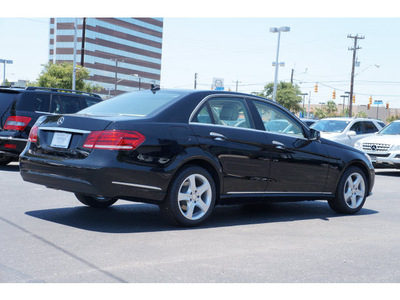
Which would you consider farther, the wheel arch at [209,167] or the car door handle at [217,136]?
the car door handle at [217,136]

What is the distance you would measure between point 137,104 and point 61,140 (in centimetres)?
100

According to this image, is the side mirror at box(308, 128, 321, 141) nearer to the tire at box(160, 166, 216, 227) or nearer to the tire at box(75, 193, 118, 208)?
the tire at box(160, 166, 216, 227)

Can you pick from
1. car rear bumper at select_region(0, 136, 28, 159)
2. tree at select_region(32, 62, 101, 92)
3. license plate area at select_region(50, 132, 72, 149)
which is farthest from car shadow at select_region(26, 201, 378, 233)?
tree at select_region(32, 62, 101, 92)

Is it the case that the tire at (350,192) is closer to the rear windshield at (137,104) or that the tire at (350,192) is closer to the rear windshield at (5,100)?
the rear windshield at (137,104)

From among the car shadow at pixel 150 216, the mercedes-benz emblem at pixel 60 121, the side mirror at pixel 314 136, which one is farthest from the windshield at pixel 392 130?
the mercedes-benz emblem at pixel 60 121

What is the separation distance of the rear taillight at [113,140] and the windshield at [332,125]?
13.9m

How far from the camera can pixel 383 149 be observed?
15.9m

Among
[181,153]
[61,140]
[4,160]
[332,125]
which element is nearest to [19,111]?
[4,160]

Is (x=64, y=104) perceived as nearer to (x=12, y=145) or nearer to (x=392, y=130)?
(x=12, y=145)

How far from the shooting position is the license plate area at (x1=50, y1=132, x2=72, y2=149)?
6.00m

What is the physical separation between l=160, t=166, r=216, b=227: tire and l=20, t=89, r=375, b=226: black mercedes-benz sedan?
1cm

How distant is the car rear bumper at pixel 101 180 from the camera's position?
5676mm

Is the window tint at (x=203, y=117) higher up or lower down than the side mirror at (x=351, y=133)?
higher up
